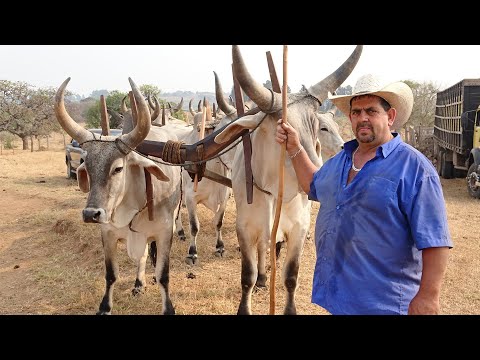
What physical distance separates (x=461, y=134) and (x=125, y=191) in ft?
39.2

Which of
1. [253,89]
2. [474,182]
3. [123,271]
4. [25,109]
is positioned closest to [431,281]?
[253,89]

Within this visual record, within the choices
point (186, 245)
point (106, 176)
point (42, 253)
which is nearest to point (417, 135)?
point (186, 245)

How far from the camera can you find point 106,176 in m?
3.49

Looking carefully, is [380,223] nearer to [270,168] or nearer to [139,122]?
[270,168]

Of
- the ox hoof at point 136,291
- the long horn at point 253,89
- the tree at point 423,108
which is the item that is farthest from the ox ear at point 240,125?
the tree at point 423,108

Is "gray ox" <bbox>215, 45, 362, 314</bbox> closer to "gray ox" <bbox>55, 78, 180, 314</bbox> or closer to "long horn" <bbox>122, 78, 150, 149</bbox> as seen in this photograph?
"long horn" <bbox>122, 78, 150, 149</bbox>

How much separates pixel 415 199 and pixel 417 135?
2055 centimetres

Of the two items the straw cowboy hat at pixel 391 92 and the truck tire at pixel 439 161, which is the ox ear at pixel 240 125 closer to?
the straw cowboy hat at pixel 391 92

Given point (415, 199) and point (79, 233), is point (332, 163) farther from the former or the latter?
point (79, 233)

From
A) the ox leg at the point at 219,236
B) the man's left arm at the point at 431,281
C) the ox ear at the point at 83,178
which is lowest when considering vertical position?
the ox leg at the point at 219,236

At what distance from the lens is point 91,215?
10.8 ft

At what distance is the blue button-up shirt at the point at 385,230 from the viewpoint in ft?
6.41
